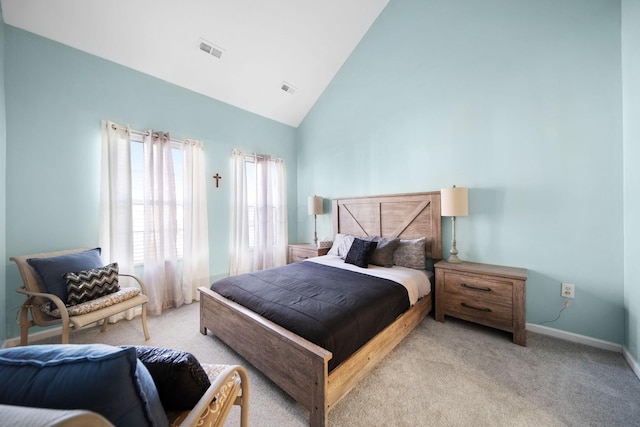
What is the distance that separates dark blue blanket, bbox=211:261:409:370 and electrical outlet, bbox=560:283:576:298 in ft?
4.99

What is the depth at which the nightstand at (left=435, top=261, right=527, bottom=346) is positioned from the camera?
2150mm

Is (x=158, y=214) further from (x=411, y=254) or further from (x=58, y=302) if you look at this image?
(x=411, y=254)

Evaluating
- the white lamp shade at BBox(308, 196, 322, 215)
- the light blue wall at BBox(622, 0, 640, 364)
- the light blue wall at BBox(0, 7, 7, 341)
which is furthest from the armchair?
the light blue wall at BBox(622, 0, 640, 364)

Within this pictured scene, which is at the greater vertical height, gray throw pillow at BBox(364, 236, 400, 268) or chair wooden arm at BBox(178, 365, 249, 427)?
gray throw pillow at BBox(364, 236, 400, 268)

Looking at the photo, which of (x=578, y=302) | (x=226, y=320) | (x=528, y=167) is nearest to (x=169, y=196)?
(x=226, y=320)

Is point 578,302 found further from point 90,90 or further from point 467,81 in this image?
point 90,90

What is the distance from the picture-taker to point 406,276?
8.02 feet

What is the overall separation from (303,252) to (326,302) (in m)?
2.26

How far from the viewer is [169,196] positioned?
3082mm

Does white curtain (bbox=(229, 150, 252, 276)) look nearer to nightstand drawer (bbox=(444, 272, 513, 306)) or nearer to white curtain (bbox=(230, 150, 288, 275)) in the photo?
white curtain (bbox=(230, 150, 288, 275))

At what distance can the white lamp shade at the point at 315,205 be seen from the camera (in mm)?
4152

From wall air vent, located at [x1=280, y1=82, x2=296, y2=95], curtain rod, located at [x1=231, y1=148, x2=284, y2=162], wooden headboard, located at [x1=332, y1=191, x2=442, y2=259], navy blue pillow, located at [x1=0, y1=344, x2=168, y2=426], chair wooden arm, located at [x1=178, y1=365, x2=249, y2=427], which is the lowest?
chair wooden arm, located at [x1=178, y1=365, x2=249, y2=427]

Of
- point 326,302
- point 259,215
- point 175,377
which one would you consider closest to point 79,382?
point 175,377

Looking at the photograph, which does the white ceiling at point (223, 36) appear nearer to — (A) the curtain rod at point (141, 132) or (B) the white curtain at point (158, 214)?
(A) the curtain rod at point (141, 132)
